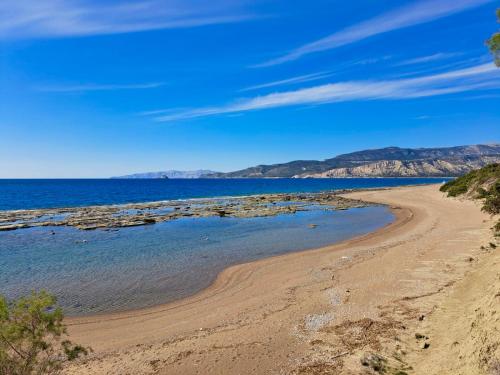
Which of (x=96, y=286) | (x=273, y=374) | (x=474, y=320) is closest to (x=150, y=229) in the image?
(x=96, y=286)

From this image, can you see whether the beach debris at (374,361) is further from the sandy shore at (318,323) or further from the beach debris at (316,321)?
the beach debris at (316,321)

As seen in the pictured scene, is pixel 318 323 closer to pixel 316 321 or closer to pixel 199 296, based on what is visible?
pixel 316 321

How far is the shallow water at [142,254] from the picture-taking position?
19833 mm

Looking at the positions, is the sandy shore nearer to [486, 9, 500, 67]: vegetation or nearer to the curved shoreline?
the curved shoreline

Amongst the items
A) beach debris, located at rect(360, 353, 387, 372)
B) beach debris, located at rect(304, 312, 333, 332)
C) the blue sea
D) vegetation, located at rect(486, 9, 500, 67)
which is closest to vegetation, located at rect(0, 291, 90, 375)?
beach debris, located at rect(360, 353, 387, 372)

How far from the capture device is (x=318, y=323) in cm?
1380

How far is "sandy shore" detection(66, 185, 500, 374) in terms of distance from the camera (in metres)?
10.6

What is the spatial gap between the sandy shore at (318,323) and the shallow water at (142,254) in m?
2.41

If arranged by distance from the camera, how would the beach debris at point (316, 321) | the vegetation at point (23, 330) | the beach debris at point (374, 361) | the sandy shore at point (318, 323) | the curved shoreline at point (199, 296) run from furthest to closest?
the curved shoreline at point (199, 296)
the beach debris at point (316, 321)
the sandy shore at point (318, 323)
the beach debris at point (374, 361)
the vegetation at point (23, 330)

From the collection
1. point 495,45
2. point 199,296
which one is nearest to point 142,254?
point 199,296

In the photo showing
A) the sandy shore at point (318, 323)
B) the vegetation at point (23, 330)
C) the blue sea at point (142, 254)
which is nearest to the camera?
the vegetation at point (23, 330)

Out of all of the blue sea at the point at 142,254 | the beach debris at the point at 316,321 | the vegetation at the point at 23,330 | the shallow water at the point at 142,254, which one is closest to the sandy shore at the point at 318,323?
Result: the beach debris at the point at 316,321

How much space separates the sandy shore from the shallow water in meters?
2.41

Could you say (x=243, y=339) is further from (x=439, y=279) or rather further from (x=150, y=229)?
(x=150, y=229)
